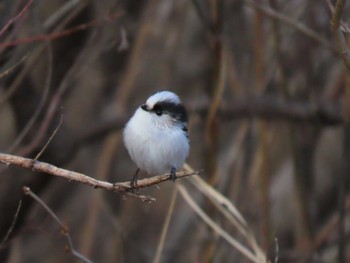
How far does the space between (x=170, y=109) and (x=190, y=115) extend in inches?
62.3

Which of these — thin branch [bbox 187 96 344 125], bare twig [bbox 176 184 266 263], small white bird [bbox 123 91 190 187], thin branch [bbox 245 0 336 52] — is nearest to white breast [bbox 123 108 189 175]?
small white bird [bbox 123 91 190 187]

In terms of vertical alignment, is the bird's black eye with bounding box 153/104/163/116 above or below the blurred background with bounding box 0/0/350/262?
below

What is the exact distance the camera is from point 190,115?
371 centimetres

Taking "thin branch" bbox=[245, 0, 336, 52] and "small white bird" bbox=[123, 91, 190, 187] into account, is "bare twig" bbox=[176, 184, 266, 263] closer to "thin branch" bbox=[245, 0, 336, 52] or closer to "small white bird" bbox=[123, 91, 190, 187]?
"small white bird" bbox=[123, 91, 190, 187]

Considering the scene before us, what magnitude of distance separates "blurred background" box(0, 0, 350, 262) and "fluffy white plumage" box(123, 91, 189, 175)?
16.8 inches

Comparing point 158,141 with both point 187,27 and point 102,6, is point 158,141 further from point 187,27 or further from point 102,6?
point 187,27

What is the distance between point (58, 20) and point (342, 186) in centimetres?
131

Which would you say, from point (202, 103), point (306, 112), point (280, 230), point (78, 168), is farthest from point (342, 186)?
point (78, 168)

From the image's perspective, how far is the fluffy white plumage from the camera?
2080 millimetres

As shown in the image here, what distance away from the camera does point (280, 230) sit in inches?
181

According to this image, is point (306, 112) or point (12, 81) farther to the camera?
point (306, 112)

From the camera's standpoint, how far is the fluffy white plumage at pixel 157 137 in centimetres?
208

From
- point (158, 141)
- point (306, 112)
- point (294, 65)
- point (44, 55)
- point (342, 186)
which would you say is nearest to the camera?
point (158, 141)

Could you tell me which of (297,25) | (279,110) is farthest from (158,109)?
(279,110)
